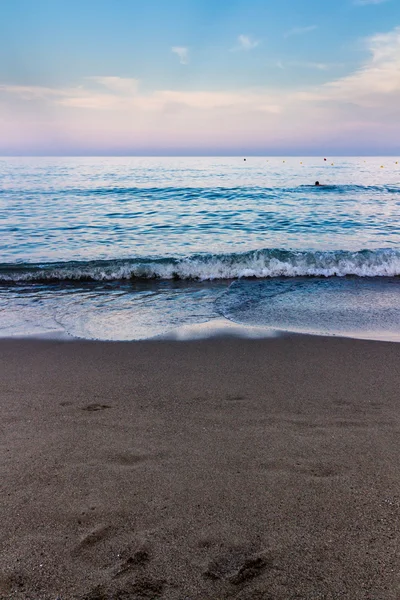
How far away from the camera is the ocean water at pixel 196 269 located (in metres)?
6.55

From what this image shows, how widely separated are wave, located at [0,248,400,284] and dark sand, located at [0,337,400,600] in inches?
222

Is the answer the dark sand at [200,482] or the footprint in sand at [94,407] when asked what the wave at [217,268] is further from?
the footprint in sand at [94,407]

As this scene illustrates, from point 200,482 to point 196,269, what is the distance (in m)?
7.89

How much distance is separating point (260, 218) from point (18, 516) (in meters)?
16.6

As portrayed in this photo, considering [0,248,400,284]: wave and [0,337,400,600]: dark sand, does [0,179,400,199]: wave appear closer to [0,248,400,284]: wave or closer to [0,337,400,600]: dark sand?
[0,248,400,284]: wave

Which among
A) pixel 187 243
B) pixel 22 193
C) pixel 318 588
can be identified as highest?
pixel 22 193

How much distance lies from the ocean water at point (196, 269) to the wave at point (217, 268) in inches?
1.0

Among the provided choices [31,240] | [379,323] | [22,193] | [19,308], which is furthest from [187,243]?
[22,193]

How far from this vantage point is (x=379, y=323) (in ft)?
20.6

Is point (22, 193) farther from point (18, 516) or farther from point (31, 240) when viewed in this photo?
point (18, 516)

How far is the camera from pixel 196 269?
10.2 m

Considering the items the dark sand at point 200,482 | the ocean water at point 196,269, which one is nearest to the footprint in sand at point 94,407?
the dark sand at point 200,482

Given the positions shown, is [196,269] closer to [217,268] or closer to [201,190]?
[217,268]

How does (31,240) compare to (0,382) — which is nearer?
(0,382)
